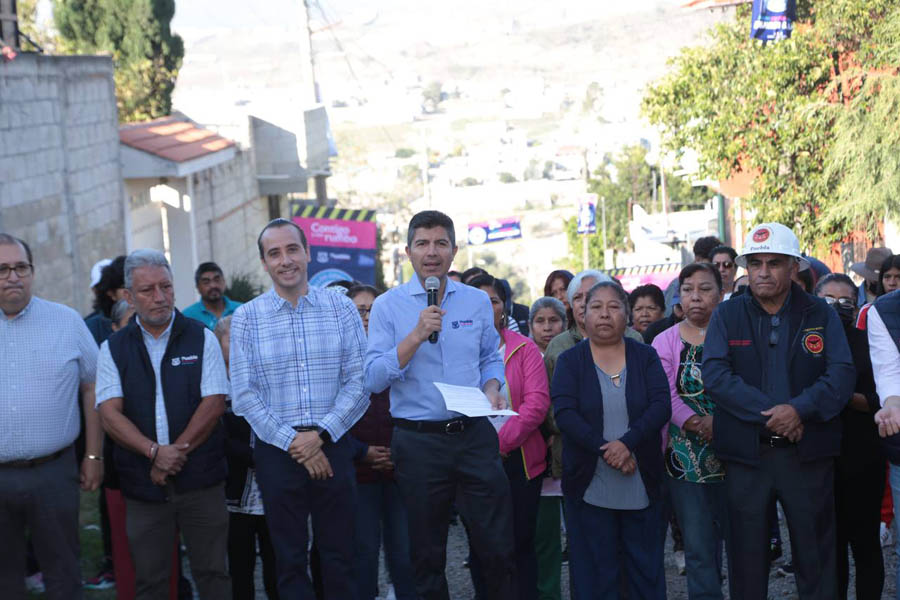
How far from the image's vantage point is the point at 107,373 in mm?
5543

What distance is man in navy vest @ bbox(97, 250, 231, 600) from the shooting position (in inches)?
217

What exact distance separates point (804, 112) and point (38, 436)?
523 inches

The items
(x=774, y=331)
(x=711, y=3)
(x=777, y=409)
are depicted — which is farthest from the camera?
(x=711, y=3)

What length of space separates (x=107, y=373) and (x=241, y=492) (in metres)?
1.11

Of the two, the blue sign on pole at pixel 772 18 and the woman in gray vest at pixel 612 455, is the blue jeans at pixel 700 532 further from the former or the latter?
the blue sign on pole at pixel 772 18

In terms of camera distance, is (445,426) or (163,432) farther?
(163,432)

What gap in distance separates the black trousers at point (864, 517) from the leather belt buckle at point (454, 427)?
2152 mm

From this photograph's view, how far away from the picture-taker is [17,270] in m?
5.63

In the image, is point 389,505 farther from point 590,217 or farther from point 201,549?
point 590,217

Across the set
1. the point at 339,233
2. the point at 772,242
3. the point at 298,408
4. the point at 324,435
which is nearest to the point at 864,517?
the point at 772,242

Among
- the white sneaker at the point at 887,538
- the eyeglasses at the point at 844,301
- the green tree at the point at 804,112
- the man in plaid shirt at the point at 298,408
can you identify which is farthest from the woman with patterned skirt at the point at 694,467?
the green tree at the point at 804,112

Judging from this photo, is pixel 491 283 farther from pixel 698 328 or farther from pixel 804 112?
pixel 804 112

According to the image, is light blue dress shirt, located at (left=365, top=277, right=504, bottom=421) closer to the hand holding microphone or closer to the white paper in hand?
the white paper in hand

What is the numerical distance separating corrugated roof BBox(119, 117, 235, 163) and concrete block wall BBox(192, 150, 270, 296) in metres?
0.66
